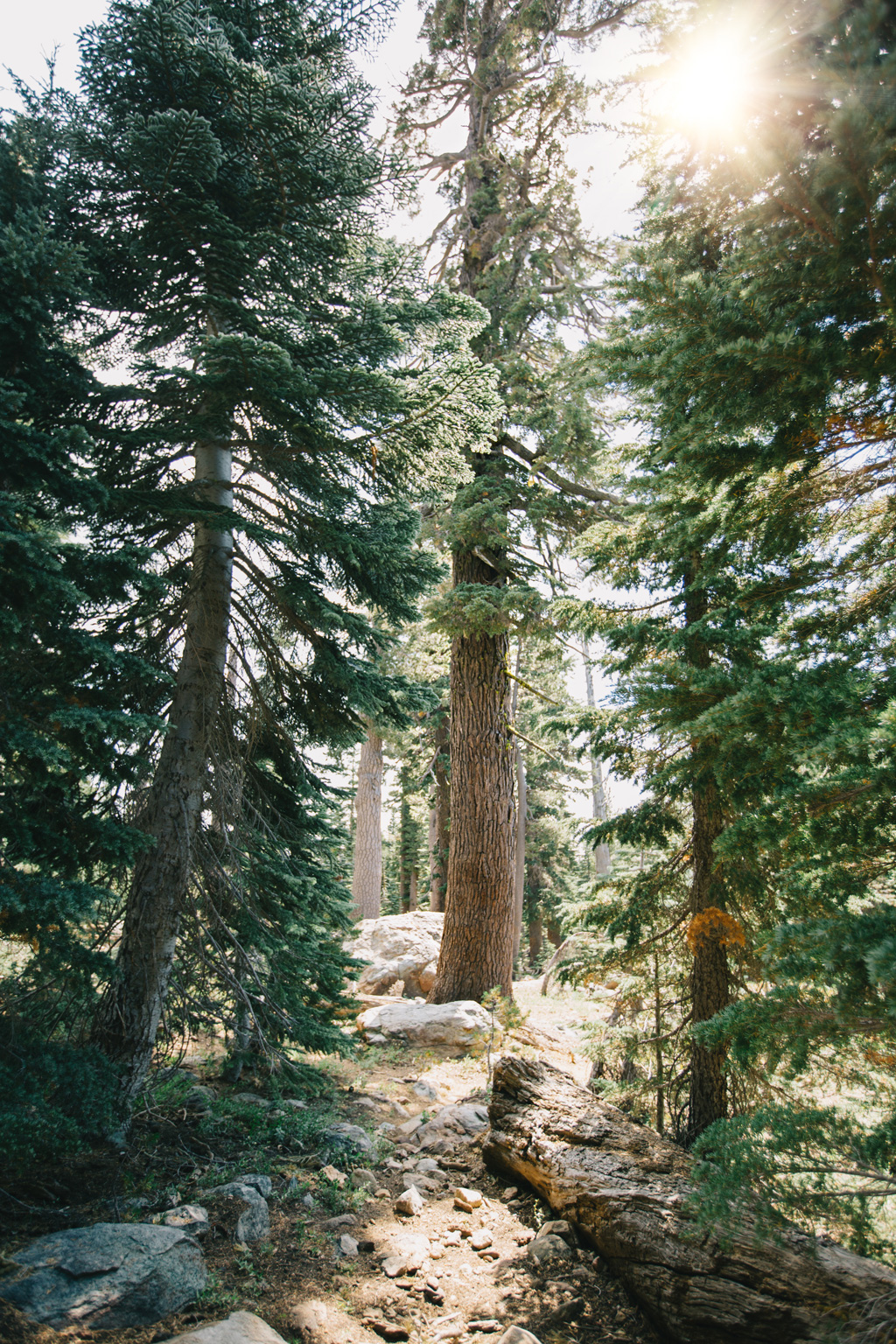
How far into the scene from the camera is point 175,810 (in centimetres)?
473

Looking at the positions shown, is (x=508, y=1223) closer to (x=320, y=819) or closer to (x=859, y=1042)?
→ (x=859, y=1042)

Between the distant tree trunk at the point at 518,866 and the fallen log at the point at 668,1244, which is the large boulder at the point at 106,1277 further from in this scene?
the distant tree trunk at the point at 518,866

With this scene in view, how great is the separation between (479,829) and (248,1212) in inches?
191

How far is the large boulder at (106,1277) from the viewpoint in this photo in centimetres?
239

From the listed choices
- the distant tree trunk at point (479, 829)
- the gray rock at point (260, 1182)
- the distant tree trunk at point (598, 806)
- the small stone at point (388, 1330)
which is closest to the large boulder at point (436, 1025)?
the distant tree trunk at point (479, 829)

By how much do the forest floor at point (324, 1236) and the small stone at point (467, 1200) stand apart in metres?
0.04

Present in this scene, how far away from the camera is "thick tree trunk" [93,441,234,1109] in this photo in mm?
4309

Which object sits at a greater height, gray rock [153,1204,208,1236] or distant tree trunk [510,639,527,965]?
distant tree trunk [510,639,527,965]

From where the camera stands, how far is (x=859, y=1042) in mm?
2562

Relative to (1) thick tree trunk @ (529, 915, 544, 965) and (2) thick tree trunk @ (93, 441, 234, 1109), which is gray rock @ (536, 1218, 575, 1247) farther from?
(1) thick tree trunk @ (529, 915, 544, 965)

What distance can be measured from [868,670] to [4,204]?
539 centimetres

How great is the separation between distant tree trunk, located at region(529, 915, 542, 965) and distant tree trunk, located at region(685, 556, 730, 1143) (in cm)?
1994

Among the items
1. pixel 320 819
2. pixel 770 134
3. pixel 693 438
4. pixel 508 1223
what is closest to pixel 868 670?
pixel 693 438

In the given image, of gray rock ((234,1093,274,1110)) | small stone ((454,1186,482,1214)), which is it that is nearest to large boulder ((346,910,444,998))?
gray rock ((234,1093,274,1110))
